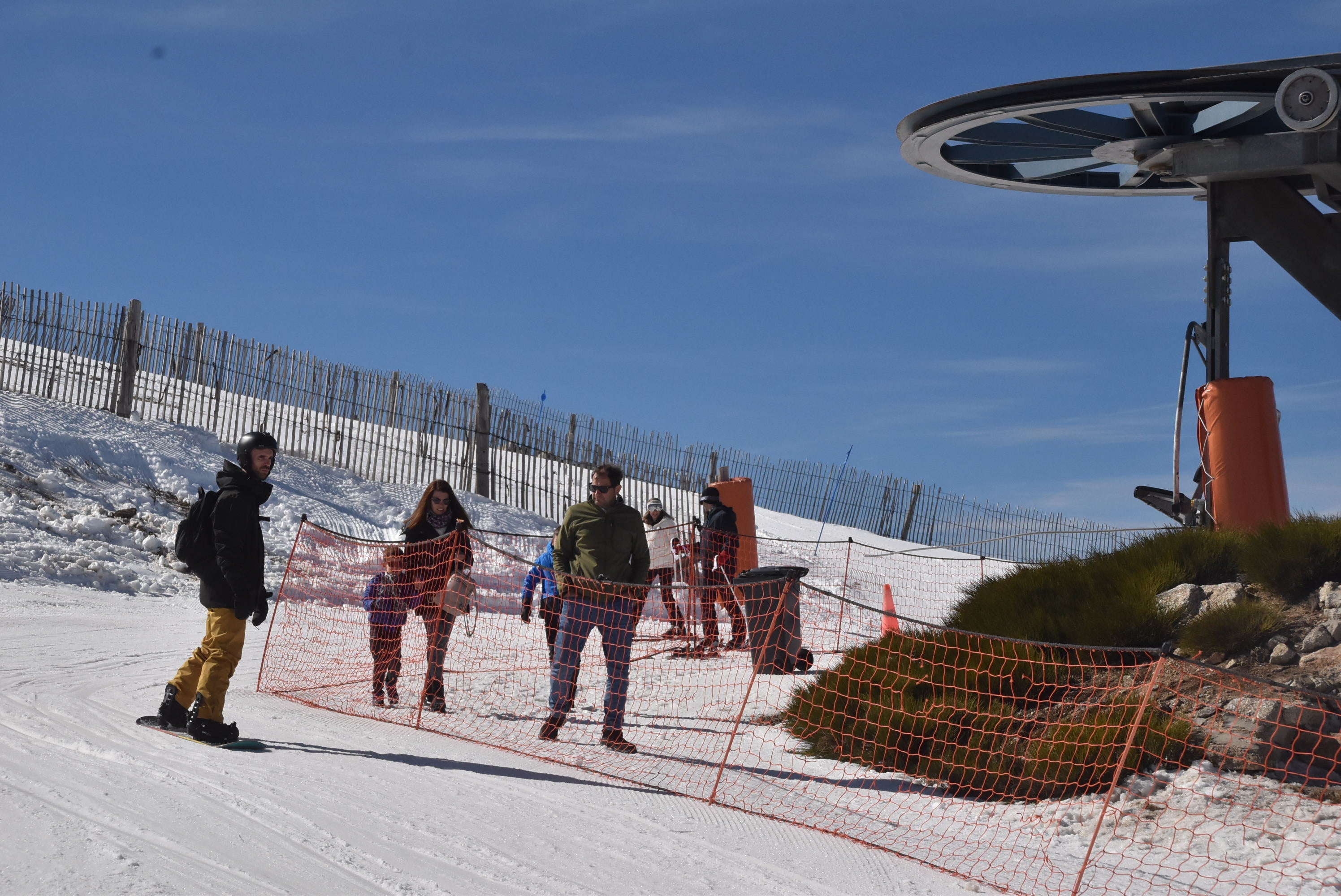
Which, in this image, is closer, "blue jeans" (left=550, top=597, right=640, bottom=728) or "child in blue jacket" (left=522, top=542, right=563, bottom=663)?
"blue jeans" (left=550, top=597, right=640, bottom=728)

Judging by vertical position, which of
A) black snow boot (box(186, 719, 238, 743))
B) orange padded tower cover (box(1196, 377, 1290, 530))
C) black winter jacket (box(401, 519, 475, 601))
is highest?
orange padded tower cover (box(1196, 377, 1290, 530))

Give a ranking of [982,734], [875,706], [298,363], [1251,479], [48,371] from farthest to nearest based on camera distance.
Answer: [298,363]
[48,371]
[1251,479]
[875,706]
[982,734]

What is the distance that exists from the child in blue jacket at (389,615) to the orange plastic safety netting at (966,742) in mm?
29

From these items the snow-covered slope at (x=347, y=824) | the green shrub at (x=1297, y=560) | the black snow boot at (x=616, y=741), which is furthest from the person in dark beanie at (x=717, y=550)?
the snow-covered slope at (x=347, y=824)

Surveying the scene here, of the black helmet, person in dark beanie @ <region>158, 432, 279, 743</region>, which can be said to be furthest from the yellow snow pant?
the black helmet

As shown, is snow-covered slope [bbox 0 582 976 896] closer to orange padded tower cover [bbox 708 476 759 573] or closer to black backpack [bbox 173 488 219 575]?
black backpack [bbox 173 488 219 575]

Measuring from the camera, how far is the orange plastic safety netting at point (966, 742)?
254 inches

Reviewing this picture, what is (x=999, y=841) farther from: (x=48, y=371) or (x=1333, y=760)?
(x=48, y=371)

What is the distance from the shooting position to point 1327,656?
8.38 meters

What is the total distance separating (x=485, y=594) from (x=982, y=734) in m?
11.1

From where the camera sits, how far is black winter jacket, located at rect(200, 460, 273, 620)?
23.2 feet

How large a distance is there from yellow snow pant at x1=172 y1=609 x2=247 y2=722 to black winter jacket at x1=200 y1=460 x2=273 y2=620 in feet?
0.33

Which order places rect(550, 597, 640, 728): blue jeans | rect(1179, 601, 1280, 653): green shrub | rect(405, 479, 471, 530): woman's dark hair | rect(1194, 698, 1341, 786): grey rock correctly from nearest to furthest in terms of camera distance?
rect(1194, 698, 1341, 786): grey rock < rect(550, 597, 640, 728): blue jeans < rect(1179, 601, 1280, 653): green shrub < rect(405, 479, 471, 530): woman's dark hair

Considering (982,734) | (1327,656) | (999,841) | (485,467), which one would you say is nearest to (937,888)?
(999,841)
